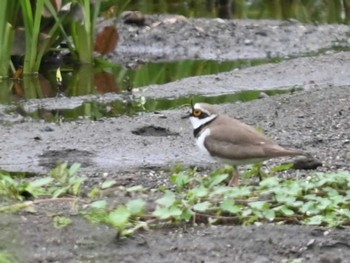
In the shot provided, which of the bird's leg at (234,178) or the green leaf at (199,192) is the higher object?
the green leaf at (199,192)

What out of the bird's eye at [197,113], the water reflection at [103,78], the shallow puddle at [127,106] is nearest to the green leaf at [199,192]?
the bird's eye at [197,113]

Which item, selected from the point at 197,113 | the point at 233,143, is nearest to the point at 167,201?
the point at 233,143

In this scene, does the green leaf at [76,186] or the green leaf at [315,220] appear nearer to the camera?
the green leaf at [315,220]

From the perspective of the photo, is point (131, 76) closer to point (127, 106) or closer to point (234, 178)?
point (127, 106)

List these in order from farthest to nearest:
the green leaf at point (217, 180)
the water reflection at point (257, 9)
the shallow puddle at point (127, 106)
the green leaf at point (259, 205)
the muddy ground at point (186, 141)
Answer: the water reflection at point (257, 9) → the shallow puddle at point (127, 106) → the green leaf at point (217, 180) → the green leaf at point (259, 205) → the muddy ground at point (186, 141)

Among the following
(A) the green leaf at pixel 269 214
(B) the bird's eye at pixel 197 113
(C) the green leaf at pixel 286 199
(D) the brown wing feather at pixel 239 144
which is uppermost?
(B) the bird's eye at pixel 197 113

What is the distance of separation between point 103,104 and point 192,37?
380 cm

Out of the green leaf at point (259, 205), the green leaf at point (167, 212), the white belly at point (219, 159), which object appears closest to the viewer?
the green leaf at point (167, 212)

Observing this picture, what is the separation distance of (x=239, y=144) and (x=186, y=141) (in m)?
1.94

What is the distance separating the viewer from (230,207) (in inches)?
192

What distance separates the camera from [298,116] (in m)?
8.26

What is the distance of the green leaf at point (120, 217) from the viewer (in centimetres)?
468

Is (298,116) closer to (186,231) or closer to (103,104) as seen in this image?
(103,104)

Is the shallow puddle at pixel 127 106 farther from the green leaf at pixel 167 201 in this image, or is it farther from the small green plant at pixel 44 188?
the green leaf at pixel 167 201
